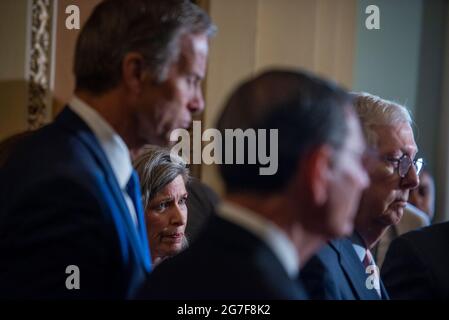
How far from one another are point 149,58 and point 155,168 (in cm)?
69

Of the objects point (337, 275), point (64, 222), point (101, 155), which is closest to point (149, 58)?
point (101, 155)

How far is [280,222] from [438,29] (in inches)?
47.5

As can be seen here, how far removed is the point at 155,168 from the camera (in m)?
1.78

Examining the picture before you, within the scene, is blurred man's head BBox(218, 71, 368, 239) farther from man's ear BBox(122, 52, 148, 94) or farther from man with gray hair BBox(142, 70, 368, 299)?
man's ear BBox(122, 52, 148, 94)

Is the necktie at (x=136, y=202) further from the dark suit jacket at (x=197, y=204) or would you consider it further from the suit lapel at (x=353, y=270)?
the dark suit jacket at (x=197, y=204)

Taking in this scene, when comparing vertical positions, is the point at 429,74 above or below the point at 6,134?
above

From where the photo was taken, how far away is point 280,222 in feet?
3.06

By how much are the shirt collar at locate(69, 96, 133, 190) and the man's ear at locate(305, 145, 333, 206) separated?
32 centimetres

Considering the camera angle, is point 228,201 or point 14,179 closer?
point 228,201

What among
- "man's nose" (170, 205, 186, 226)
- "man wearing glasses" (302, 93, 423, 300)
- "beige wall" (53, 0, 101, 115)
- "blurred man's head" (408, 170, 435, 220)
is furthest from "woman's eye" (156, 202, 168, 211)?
"blurred man's head" (408, 170, 435, 220)

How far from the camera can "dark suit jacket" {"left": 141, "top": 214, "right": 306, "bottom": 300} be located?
90cm
